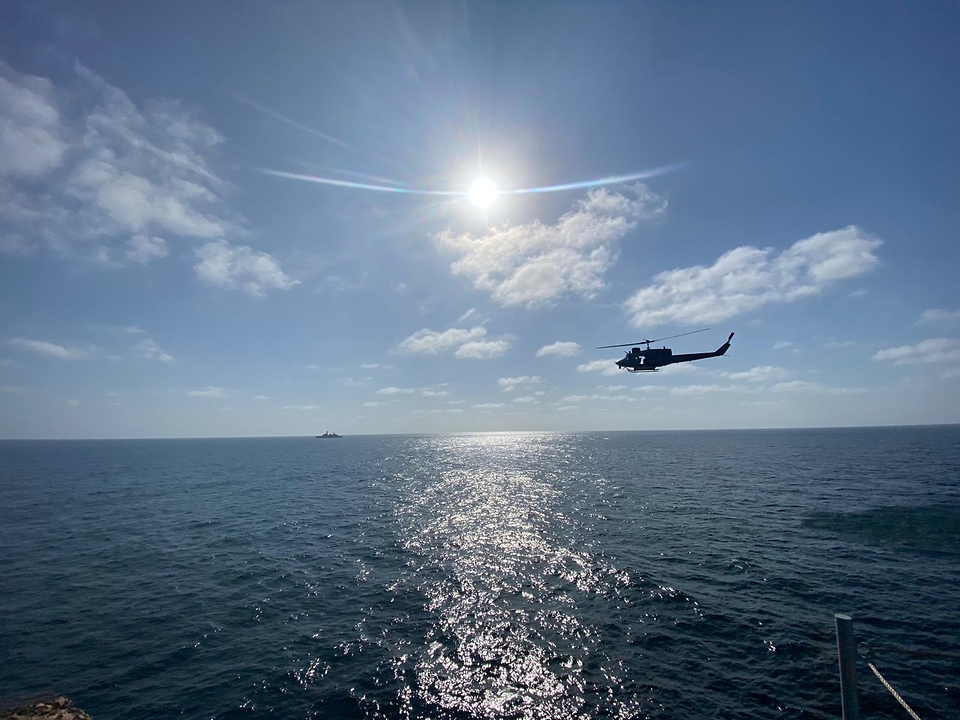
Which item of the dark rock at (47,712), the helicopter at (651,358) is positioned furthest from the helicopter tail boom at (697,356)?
the dark rock at (47,712)

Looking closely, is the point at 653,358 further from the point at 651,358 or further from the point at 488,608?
the point at 488,608

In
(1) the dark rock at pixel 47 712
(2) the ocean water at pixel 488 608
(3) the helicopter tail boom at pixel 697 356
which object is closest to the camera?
(1) the dark rock at pixel 47 712

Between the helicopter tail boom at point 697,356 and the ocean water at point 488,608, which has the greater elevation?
the helicopter tail boom at point 697,356

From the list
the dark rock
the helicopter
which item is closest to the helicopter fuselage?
the helicopter

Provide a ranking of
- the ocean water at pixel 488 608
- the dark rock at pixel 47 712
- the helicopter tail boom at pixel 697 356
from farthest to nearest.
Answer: the helicopter tail boom at pixel 697 356, the ocean water at pixel 488 608, the dark rock at pixel 47 712

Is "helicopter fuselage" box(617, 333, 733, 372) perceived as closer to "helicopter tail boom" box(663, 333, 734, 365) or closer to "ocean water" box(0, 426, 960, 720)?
"helicopter tail boom" box(663, 333, 734, 365)

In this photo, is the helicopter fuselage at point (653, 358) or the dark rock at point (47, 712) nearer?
the dark rock at point (47, 712)

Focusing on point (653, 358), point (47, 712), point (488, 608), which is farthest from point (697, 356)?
point (47, 712)

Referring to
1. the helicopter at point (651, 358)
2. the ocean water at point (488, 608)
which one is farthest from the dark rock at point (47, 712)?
Answer: the helicopter at point (651, 358)

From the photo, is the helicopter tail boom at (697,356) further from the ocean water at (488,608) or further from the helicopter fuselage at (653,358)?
the ocean water at (488,608)

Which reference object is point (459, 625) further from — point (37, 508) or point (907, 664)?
point (37, 508)
